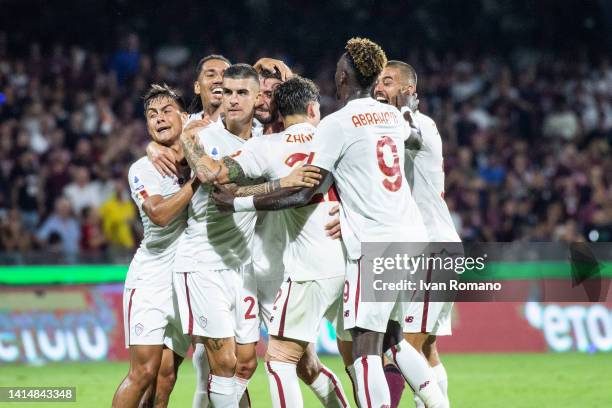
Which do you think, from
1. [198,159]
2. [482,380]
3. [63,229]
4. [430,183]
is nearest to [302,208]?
[198,159]

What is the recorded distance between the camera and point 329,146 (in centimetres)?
641

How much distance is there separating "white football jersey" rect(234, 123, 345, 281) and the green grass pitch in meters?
2.65

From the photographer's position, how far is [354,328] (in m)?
6.47

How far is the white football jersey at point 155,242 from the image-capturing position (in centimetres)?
705

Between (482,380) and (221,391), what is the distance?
15.2ft

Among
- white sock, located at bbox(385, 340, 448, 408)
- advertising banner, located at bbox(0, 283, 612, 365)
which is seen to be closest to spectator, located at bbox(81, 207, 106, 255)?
advertising banner, located at bbox(0, 283, 612, 365)

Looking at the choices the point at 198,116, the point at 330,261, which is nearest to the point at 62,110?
the point at 198,116

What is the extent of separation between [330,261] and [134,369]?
1457mm

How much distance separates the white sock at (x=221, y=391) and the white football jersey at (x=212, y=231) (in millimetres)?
706

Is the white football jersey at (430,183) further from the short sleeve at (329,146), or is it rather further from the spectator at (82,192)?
the spectator at (82,192)

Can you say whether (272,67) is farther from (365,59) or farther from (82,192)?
(82,192)

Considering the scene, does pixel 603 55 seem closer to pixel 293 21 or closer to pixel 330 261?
pixel 293 21

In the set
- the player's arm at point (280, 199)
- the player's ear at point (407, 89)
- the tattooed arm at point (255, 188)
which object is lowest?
the player's arm at point (280, 199)

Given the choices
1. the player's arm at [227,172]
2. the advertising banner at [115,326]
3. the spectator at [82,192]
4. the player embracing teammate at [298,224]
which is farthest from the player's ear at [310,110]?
the spectator at [82,192]
